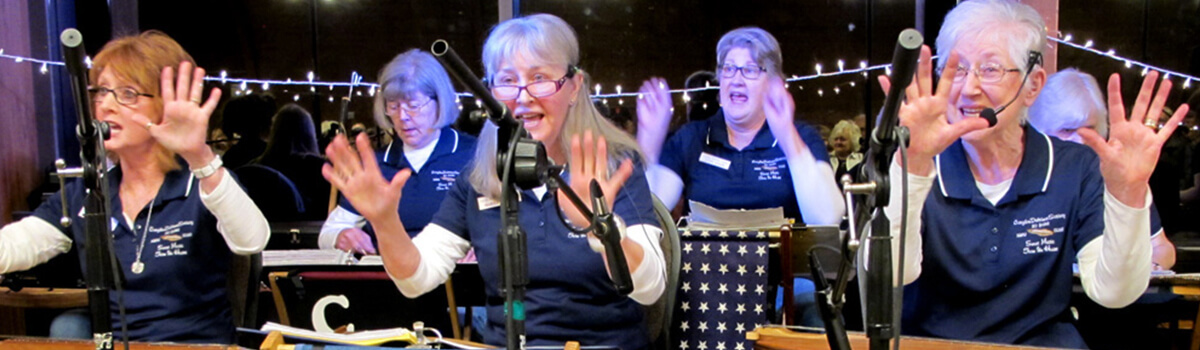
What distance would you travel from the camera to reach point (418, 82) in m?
3.36

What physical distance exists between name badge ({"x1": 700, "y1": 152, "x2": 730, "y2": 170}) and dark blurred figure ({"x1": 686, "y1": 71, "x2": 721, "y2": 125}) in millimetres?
1207

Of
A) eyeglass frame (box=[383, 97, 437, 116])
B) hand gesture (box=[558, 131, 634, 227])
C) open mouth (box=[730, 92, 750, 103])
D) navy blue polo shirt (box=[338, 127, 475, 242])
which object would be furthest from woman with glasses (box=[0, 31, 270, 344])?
open mouth (box=[730, 92, 750, 103])

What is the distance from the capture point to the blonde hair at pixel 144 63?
2061 millimetres

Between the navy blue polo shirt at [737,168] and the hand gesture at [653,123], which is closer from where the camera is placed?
the navy blue polo shirt at [737,168]

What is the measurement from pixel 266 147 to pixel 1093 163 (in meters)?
3.61

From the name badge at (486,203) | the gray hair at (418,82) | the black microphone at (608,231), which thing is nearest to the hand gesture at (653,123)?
the gray hair at (418,82)

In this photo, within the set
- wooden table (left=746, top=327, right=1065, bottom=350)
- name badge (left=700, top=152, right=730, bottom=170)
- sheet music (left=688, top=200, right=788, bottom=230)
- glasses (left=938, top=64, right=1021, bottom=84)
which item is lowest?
wooden table (left=746, top=327, right=1065, bottom=350)

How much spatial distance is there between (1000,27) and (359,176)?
4.19ft

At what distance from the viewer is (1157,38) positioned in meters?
4.24

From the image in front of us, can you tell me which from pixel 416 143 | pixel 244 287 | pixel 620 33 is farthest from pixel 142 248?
pixel 620 33

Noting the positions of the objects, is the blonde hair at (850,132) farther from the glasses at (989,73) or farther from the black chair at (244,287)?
the black chair at (244,287)

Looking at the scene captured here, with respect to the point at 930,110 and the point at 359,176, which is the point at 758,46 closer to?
the point at 930,110

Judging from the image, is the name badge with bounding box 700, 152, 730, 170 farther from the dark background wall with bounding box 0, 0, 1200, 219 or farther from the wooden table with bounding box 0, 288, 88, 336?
the wooden table with bounding box 0, 288, 88, 336

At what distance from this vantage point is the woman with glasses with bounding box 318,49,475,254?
3.15 metres
